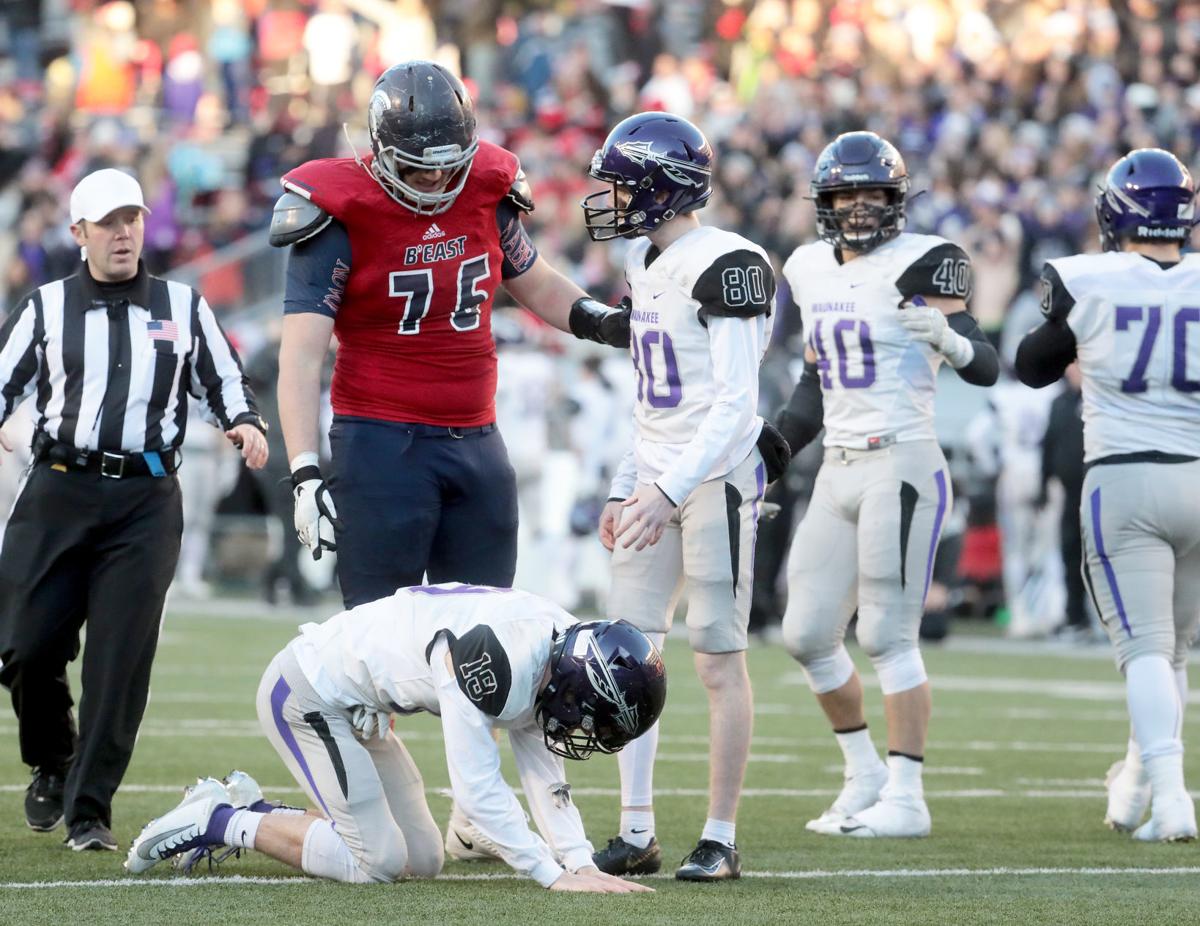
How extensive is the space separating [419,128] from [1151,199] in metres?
2.33

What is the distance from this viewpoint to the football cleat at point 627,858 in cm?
542

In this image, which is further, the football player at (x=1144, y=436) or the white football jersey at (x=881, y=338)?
the white football jersey at (x=881, y=338)

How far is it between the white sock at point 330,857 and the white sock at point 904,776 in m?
1.88

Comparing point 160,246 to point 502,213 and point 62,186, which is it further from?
point 502,213

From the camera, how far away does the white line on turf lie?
5.11 meters

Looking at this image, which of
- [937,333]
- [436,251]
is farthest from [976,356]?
[436,251]

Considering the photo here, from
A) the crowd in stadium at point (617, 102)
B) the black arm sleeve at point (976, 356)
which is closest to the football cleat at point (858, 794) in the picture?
the black arm sleeve at point (976, 356)

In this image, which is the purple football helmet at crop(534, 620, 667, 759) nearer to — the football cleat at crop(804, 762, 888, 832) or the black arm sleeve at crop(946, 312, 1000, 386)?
the football cleat at crop(804, 762, 888, 832)

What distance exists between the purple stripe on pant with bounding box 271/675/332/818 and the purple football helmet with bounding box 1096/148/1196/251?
291 cm

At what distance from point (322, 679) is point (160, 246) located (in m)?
14.4

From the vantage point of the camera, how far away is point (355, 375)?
18.3 ft

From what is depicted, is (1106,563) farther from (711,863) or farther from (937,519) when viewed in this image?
(711,863)

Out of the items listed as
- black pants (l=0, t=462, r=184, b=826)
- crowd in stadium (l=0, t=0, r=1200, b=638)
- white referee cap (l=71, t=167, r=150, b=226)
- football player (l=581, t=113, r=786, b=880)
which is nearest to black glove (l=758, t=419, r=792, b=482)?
football player (l=581, t=113, r=786, b=880)

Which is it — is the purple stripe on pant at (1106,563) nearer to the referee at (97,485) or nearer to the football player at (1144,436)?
the football player at (1144,436)
